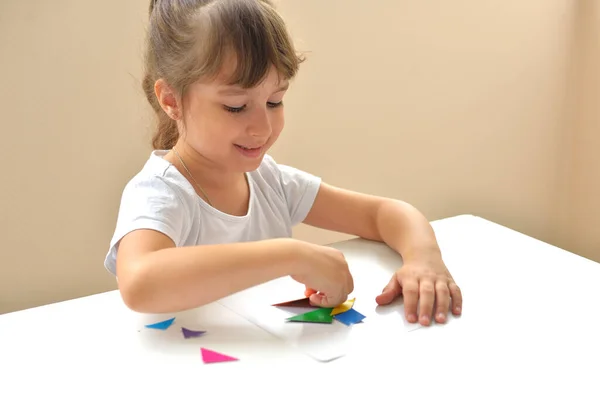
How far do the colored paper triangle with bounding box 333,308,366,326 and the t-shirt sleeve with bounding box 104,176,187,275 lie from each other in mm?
253

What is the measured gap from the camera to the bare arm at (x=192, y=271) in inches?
34.0

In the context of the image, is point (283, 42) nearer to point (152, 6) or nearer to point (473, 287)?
point (152, 6)

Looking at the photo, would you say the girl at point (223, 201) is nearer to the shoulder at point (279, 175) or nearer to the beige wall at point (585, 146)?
the shoulder at point (279, 175)

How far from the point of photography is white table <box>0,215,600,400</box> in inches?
29.0

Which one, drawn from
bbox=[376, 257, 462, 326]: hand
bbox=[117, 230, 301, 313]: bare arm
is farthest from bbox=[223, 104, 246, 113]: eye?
bbox=[376, 257, 462, 326]: hand

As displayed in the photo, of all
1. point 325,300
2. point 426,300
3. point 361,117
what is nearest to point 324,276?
point 325,300

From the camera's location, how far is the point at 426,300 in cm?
93

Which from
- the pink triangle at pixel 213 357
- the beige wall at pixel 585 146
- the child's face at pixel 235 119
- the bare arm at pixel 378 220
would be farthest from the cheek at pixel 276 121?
the beige wall at pixel 585 146

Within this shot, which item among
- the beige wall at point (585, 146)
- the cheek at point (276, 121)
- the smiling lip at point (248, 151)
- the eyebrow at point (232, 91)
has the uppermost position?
the eyebrow at point (232, 91)

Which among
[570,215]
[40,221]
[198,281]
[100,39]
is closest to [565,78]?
[570,215]

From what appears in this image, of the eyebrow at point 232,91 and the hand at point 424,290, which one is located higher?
the eyebrow at point 232,91

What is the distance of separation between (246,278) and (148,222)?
0.55 ft

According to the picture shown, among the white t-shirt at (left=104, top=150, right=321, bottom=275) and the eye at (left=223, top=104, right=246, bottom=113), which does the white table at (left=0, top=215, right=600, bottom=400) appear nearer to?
the white t-shirt at (left=104, top=150, right=321, bottom=275)

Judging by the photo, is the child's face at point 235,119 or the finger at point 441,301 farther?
the child's face at point 235,119
